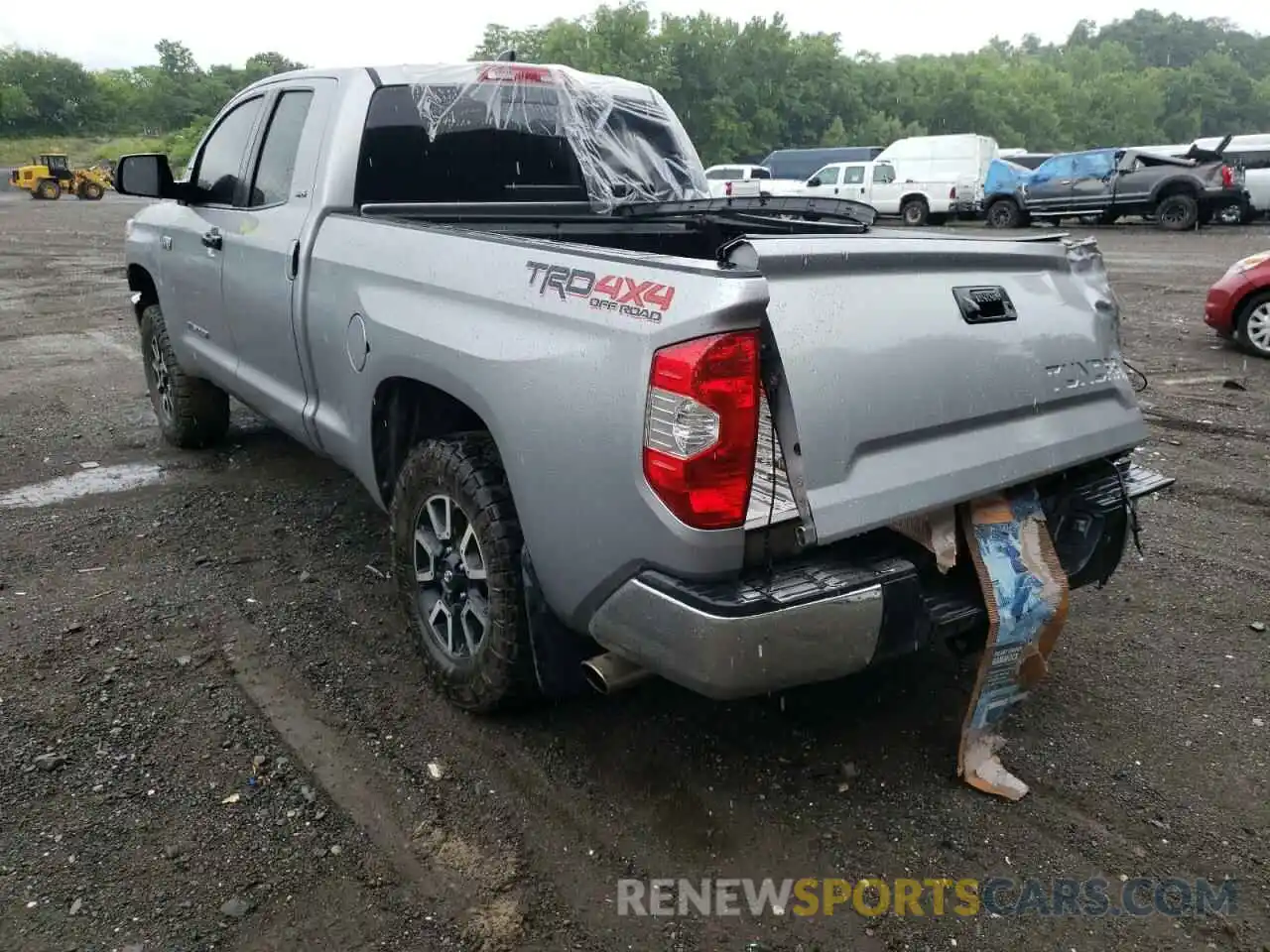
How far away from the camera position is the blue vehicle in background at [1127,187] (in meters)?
20.5

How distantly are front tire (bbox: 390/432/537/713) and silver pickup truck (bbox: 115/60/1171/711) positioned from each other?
0.01 m

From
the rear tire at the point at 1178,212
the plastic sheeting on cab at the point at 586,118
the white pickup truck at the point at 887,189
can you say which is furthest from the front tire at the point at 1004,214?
the plastic sheeting on cab at the point at 586,118

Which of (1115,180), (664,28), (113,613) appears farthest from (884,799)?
(664,28)

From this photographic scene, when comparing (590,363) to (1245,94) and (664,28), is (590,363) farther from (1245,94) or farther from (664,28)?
(1245,94)

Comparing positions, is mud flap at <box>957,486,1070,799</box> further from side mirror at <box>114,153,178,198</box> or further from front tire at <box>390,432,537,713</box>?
side mirror at <box>114,153,178,198</box>

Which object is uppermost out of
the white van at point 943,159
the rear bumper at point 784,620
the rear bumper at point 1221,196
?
the white van at point 943,159

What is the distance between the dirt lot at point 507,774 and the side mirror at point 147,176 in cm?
165

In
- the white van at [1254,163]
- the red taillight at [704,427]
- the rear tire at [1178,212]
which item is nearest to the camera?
the red taillight at [704,427]

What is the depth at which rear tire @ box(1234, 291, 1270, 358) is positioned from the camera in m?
8.45

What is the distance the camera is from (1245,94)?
109625 millimetres

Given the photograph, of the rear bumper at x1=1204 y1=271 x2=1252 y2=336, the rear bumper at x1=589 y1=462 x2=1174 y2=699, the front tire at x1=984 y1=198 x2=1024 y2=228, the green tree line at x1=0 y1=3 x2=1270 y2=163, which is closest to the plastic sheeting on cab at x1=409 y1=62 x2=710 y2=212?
the rear bumper at x1=589 y1=462 x2=1174 y2=699

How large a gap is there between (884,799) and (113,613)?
9.72ft

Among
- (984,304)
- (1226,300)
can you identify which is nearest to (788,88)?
(1226,300)

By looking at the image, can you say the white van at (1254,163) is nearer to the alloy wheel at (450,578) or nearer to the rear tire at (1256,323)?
the rear tire at (1256,323)
